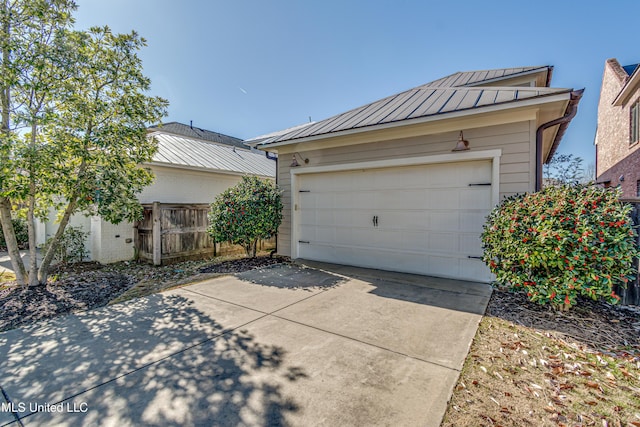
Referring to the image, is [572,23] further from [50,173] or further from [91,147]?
[50,173]

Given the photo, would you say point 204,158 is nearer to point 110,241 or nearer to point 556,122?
point 110,241

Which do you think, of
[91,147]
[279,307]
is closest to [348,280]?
[279,307]

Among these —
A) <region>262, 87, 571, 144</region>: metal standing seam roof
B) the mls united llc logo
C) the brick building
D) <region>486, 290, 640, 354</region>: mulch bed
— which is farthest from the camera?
the brick building

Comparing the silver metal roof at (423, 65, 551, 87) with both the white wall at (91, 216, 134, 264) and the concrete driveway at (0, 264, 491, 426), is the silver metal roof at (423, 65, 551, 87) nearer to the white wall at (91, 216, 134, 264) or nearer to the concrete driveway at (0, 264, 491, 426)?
the concrete driveway at (0, 264, 491, 426)

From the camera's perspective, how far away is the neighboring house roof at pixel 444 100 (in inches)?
183

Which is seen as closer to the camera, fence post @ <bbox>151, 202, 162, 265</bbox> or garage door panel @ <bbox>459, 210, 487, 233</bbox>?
garage door panel @ <bbox>459, 210, 487, 233</bbox>

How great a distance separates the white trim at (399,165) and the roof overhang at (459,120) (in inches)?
18.4

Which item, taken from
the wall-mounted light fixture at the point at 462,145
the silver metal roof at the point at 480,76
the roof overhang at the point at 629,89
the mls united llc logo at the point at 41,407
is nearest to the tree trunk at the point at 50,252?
the mls united llc logo at the point at 41,407

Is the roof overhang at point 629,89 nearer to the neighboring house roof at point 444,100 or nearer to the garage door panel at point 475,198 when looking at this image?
the neighboring house roof at point 444,100

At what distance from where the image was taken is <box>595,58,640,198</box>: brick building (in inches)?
371

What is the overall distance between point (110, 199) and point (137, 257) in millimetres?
3000

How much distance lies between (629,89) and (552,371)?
12.3m

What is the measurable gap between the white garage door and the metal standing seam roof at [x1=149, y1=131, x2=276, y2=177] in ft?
11.9

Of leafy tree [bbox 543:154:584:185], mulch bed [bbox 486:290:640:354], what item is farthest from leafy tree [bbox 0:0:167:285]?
leafy tree [bbox 543:154:584:185]
